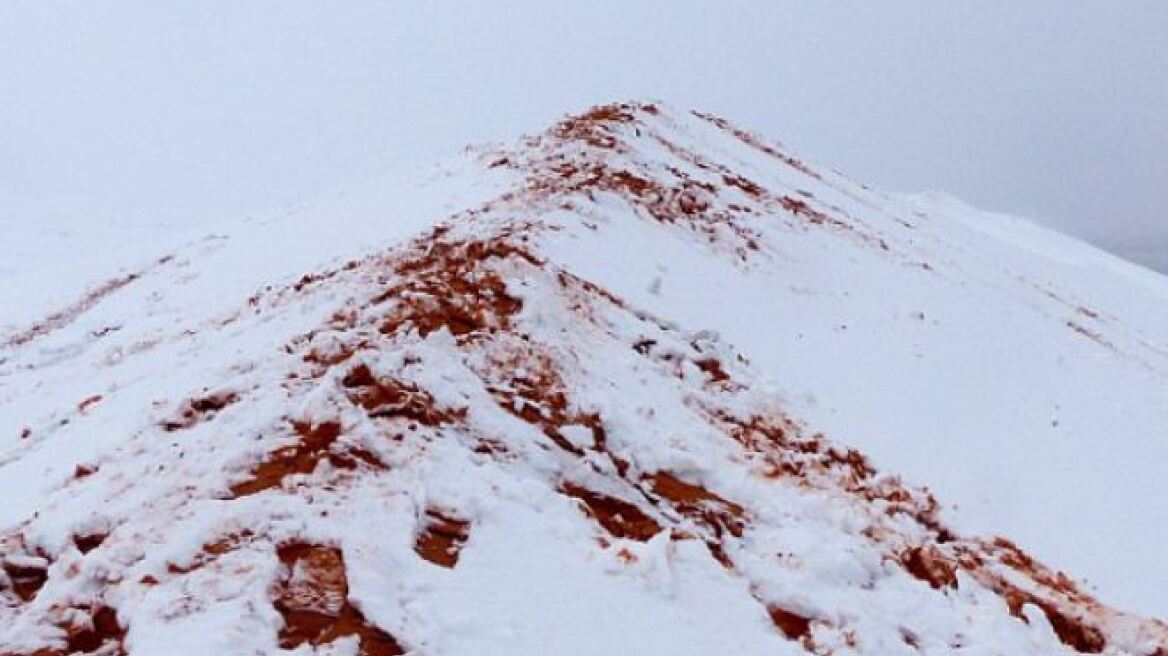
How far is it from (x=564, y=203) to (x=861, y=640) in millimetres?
9680

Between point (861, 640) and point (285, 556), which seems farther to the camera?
point (861, 640)

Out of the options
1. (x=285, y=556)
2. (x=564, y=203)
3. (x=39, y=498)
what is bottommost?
(x=39, y=498)

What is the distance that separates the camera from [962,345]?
15.0m

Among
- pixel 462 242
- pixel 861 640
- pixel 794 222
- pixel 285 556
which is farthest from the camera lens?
pixel 794 222

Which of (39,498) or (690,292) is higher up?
(690,292)

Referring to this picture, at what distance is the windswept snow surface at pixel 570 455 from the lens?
242 inches

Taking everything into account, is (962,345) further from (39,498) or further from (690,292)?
(39,498)

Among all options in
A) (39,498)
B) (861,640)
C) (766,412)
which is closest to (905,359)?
(766,412)

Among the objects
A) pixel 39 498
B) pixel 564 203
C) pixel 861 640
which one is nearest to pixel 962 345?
pixel 564 203

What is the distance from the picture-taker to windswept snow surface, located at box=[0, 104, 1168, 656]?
6156 mm

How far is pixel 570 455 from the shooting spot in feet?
26.7

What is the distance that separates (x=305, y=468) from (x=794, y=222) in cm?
1452

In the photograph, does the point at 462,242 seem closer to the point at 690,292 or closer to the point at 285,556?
the point at 690,292

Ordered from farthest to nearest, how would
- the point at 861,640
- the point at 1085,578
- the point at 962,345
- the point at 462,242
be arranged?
the point at 962,345, the point at 462,242, the point at 1085,578, the point at 861,640
